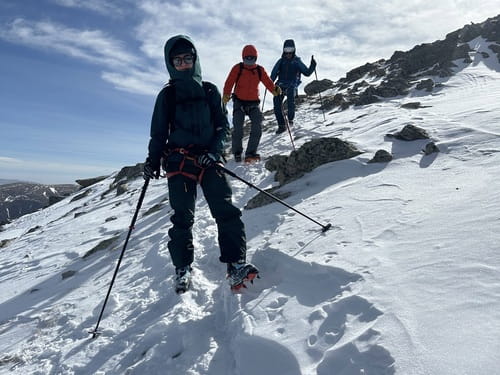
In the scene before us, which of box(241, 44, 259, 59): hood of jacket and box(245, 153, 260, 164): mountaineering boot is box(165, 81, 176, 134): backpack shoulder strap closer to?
box(241, 44, 259, 59): hood of jacket

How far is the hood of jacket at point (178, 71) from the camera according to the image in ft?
14.8

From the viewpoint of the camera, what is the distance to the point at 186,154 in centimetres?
450

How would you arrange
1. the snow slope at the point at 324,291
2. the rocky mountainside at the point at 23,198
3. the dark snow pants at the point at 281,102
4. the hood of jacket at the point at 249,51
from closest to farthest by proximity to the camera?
the snow slope at the point at 324,291 < the hood of jacket at the point at 249,51 < the dark snow pants at the point at 281,102 < the rocky mountainside at the point at 23,198

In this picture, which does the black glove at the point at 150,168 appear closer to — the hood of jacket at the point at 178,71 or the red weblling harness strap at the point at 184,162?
the red weblling harness strap at the point at 184,162

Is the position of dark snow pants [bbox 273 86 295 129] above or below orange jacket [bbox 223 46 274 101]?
below

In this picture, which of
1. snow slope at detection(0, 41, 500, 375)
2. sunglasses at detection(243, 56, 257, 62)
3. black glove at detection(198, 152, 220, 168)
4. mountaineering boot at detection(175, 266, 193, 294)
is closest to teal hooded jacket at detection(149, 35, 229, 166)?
black glove at detection(198, 152, 220, 168)

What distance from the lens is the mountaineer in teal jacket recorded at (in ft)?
14.6

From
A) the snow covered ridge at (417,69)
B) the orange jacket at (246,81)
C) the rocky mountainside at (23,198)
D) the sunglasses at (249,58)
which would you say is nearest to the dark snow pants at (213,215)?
the orange jacket at (246,81)

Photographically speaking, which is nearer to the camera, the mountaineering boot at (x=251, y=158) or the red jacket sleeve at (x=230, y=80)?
the red jacket sleeve at (x=230, y=80)

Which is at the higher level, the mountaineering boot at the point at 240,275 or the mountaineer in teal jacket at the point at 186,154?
the mountaineer in teal jacket at the point at 186,154

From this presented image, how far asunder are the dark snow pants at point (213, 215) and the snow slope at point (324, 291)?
20.2 inches

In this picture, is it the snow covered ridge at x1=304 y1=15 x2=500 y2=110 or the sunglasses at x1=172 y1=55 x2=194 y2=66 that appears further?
the snow covered ridge at x1=304 y1=15 x2=500 y2=110

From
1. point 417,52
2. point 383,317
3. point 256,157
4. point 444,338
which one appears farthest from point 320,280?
point 417,52

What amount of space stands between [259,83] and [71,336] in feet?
25.1
